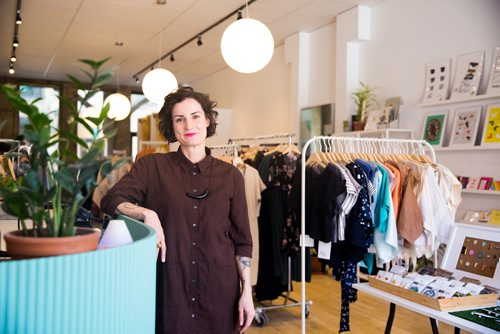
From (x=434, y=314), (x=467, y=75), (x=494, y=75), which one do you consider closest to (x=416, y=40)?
(x=467, y=75)

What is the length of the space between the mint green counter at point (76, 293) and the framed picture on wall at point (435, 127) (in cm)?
447

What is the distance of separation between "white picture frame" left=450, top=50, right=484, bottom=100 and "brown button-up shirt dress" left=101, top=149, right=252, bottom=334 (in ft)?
11.5

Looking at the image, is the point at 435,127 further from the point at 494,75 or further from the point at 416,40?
the point at 416,40

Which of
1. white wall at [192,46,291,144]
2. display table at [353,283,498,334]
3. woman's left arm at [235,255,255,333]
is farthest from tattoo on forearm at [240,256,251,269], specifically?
white wall at [192,46,291,144]

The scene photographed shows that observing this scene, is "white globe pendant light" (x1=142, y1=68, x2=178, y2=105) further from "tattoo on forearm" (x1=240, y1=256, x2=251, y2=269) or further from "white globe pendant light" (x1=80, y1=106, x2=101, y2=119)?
"tattoo on forearm" (x1=240, y1=256, x2=251, y2=269)

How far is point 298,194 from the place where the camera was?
3229mm

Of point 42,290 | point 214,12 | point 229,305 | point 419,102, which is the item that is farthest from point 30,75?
point 42,290

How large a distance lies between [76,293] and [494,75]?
4.40 m

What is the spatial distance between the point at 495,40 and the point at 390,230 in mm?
2506

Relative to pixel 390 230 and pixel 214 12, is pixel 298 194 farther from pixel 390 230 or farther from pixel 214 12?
pixel 214 12

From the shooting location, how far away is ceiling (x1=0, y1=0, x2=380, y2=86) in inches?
233

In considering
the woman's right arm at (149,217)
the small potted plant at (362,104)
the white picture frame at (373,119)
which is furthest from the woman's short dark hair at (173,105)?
the small potted plant at (362,104)

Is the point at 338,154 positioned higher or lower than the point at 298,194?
higher

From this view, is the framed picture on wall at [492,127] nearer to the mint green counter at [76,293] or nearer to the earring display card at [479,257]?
the earring display card at [479,257]
